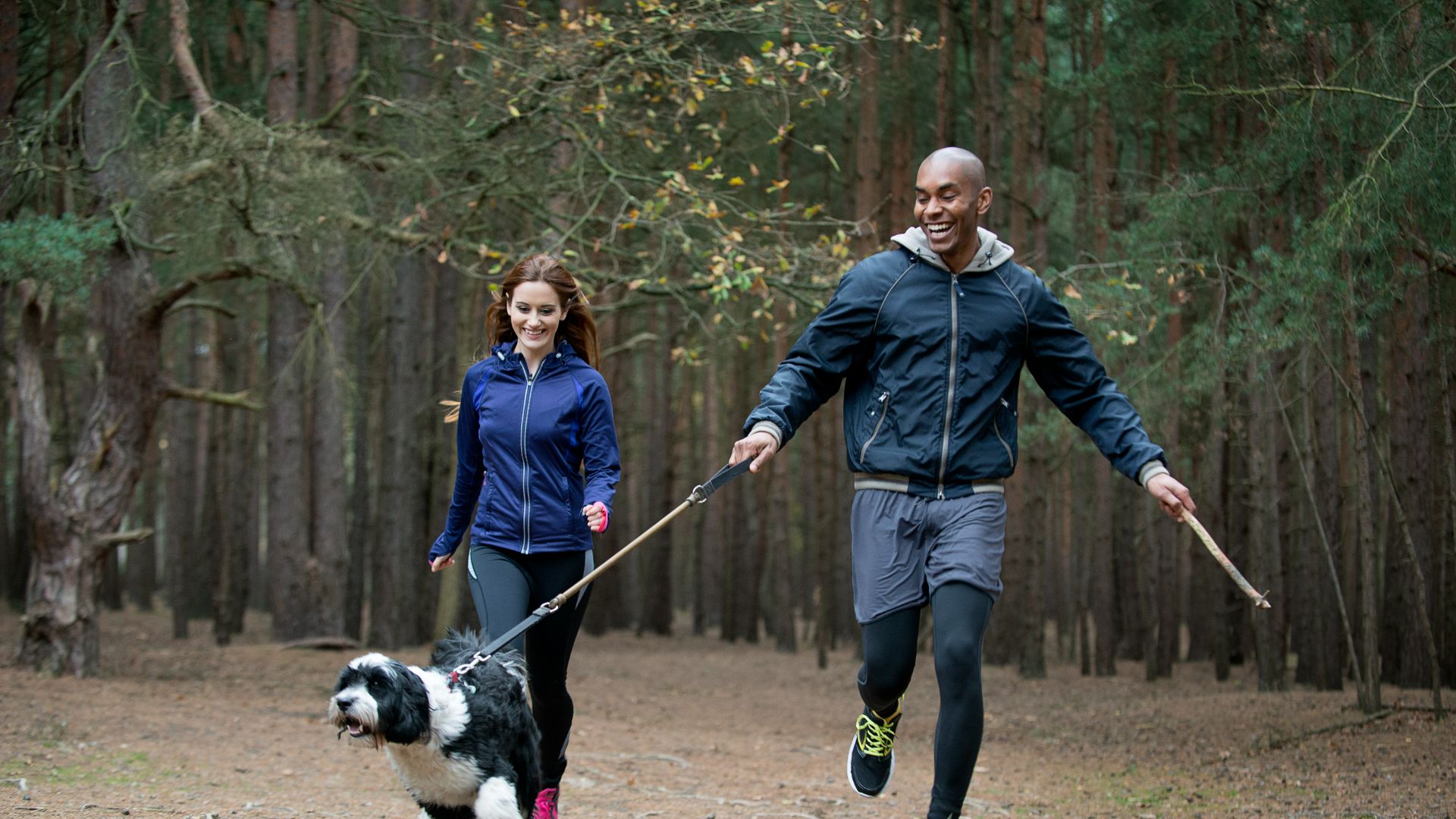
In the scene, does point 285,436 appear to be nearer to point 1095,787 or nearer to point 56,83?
point 56,83

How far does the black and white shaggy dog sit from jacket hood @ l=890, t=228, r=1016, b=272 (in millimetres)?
2008

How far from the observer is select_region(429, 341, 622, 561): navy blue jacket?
4797 millimetres

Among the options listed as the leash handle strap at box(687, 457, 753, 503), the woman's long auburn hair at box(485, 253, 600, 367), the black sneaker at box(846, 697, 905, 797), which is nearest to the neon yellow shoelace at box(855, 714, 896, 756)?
the black sneaker at box(846, 697, 905, 797)

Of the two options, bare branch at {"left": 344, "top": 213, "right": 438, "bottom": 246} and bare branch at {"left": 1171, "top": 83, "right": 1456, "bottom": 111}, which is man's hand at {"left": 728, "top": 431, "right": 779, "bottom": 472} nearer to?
bare branch at {"left": 1171, "top": 83, "right": 1456, "bottom": 111}

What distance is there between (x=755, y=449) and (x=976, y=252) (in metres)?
1.07

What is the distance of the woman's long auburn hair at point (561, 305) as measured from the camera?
4992mm

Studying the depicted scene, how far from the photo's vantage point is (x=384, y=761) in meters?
8.58

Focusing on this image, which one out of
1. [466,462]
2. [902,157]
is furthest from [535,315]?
[902,157]

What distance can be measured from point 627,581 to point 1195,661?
12494mm

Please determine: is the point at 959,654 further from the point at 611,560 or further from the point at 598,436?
the point at 598,436

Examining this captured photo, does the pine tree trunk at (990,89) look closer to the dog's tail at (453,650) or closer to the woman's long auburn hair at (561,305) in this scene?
the woman's long auburn hair at (561,305)

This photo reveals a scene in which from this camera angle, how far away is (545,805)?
15.6ft

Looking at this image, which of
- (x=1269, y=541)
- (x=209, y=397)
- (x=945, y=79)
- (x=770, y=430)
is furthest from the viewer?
(x=945, y=79)

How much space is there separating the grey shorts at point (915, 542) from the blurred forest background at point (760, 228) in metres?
4.51
